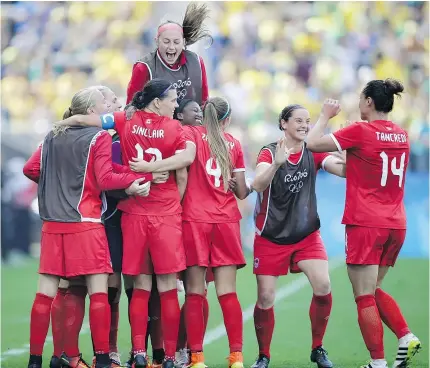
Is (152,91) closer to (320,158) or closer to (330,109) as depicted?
(330,109)

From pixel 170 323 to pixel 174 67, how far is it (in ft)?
6.67

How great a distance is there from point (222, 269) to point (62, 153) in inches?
56.3

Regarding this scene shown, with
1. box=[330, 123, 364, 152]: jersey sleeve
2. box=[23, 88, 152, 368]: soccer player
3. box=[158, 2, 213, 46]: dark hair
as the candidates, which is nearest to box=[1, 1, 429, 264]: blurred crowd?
box=[158, 2, 213, 46]: dark hair

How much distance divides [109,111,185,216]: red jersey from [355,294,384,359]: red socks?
59.5 inches

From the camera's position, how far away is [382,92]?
7.24 m

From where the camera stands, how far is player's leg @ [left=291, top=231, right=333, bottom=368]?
7.32 metres

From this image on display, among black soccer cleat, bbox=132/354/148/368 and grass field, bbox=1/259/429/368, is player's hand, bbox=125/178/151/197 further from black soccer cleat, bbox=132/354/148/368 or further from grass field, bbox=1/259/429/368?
grass field, bbox=1/259/429/368

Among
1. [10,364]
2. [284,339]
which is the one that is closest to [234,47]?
[284,339]

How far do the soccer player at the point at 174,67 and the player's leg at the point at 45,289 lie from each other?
1333mm

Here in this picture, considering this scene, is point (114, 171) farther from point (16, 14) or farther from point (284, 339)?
point (16, 14)

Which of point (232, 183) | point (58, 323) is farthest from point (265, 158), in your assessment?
point (58, 323)

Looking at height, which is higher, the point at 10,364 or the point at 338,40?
the point at 338,40

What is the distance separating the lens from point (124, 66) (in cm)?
2042

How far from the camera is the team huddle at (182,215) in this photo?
22.8 feet
